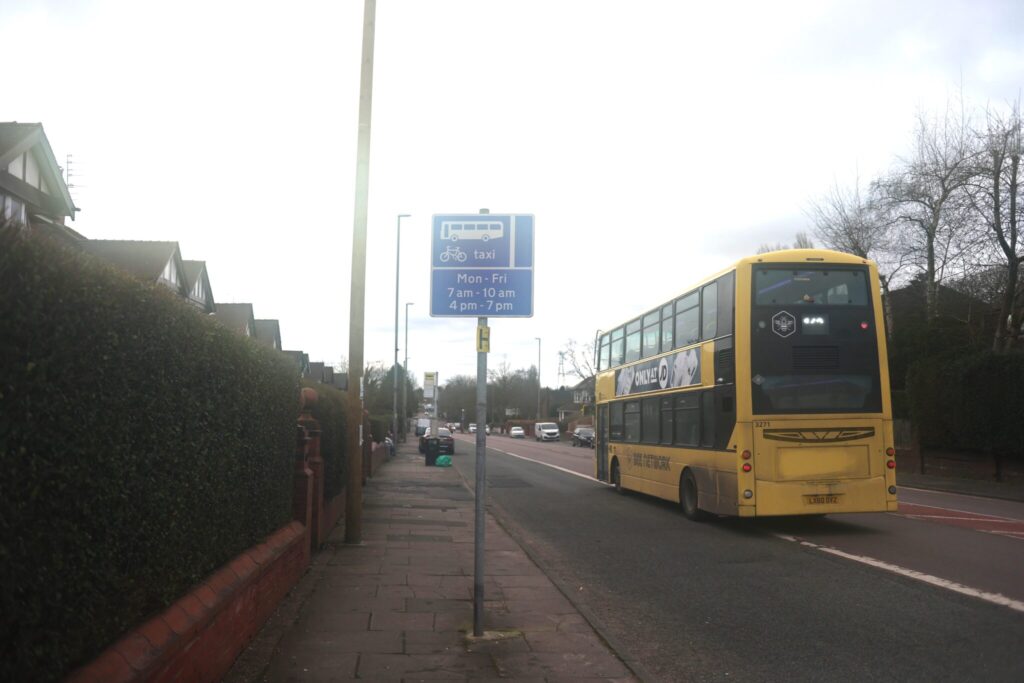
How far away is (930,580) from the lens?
29.6 ft

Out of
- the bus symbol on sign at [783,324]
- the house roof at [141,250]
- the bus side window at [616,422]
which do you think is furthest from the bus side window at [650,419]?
the house roof at [141,250]

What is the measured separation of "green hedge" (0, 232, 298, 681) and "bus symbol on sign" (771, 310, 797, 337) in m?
8.78

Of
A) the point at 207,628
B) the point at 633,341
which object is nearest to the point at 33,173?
the point at 633,341

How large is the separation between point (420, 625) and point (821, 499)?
7366 mm

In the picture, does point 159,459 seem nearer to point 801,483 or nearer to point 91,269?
point 91,269

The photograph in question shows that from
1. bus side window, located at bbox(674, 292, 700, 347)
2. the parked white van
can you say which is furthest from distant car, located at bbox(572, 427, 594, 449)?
bus side window, located at bbox(674, 292, 700, 347)

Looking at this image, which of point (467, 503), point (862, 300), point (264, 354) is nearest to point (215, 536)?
point (264, 354)

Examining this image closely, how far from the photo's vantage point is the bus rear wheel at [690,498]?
14.8 m

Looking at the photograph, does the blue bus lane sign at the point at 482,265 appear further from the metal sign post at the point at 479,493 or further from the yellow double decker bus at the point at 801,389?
the yellow double decker bus at the point at 801,389

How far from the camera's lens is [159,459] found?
449cm

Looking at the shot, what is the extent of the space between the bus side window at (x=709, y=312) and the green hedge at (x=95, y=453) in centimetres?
910

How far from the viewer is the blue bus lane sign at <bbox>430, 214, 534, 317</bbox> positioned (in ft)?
23.9

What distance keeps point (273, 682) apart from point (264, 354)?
9.37 feet

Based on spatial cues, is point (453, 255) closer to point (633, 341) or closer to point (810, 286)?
point (810, 286)
